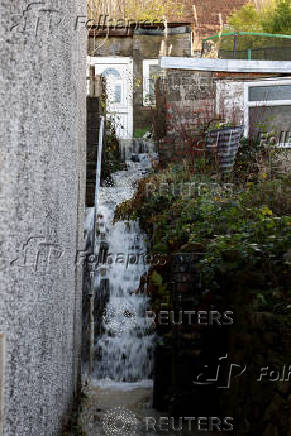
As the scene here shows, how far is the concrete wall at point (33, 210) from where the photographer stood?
3.40 m

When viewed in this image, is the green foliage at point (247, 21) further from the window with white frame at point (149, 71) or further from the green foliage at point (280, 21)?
the window with white frame at point (149, 71)

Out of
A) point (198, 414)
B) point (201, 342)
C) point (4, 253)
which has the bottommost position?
point (198, 414)

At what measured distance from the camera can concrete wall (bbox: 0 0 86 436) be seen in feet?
11.2

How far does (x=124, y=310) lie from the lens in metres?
7.73

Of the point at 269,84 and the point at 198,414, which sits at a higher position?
the point at 269,84

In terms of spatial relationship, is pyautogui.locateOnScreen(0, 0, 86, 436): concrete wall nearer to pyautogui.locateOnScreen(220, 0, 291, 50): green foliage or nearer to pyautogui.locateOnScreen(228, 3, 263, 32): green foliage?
pyautogui.locateOnScreen(220, 0, 291, 50): green foliage

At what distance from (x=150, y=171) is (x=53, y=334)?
786cm

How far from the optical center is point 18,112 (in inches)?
137

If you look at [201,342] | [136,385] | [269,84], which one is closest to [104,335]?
[136,385]

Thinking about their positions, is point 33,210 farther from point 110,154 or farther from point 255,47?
point 255,47

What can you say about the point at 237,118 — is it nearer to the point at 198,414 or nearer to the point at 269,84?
the point at 269,84

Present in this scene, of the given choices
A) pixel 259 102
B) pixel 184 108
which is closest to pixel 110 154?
pixel 184 108

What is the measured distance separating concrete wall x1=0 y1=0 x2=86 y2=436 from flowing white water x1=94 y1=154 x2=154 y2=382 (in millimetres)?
2984

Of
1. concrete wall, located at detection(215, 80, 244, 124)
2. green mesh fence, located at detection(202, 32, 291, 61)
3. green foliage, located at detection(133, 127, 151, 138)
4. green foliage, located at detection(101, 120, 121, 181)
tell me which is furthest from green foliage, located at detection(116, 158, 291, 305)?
green foliage, located at detection(133, 127, 151, 138)
